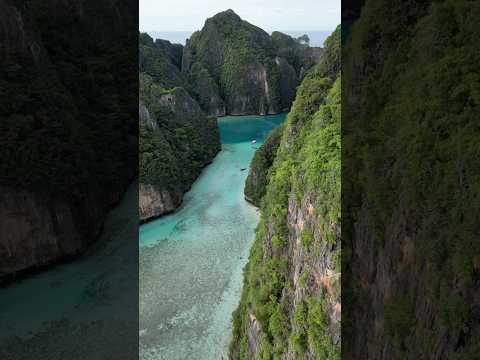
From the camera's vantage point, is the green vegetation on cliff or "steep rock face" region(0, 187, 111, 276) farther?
the green vegetation on cliff

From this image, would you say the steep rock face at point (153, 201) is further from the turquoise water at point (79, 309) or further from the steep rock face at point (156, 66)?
the steep rock face at point (156, 66)

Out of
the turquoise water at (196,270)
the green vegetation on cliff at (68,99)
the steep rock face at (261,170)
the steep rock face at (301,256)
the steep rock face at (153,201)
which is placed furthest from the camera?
the steep rock face at (261,170)

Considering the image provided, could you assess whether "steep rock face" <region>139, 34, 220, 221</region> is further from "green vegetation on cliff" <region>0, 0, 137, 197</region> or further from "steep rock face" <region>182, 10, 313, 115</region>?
"steep rock face" <region>182, 10, 313, 115</region>

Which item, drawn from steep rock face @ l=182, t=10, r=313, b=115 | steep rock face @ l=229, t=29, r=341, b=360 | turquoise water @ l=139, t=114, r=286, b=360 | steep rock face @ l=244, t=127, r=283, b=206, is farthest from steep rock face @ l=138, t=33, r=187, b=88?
steep rock face @ l=229, t=29, r=341, b=360

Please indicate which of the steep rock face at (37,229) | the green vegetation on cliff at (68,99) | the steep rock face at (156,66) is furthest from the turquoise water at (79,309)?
the steep rock face at (156,66)

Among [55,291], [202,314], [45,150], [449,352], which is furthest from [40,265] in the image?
[449,352]

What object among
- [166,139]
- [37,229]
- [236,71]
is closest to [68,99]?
[37,229]

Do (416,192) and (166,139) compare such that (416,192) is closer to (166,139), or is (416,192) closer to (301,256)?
(301,256)
